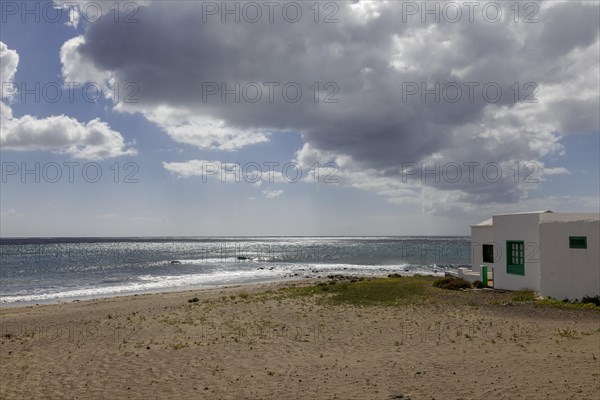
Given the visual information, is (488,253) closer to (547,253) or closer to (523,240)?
(523,240)

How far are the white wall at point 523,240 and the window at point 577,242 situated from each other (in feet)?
9.29

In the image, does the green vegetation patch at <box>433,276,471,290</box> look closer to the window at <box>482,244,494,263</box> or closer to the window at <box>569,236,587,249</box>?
the window at <box>482,244,494,263</box>

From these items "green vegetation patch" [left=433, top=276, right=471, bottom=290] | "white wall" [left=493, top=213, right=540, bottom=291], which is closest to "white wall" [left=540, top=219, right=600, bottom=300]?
"white wall" [left=493, top=213, right=540, bottom=291]

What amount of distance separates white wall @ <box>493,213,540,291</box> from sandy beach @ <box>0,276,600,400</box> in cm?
424

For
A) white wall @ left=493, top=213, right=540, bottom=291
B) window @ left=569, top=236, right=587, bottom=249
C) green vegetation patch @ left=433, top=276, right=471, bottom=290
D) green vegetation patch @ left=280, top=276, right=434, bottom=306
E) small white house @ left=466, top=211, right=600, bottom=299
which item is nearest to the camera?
small white house @ left=466, top=211, right=600, bottom=299

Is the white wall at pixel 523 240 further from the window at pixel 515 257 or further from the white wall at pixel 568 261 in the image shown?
the white wall at pixel 568 261

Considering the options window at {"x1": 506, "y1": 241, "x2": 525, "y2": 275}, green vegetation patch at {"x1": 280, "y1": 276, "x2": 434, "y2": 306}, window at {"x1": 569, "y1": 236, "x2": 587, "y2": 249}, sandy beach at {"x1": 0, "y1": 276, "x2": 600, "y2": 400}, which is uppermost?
window at {"x1": 569, "y1": 236, "x2": 587, "y2": 249}

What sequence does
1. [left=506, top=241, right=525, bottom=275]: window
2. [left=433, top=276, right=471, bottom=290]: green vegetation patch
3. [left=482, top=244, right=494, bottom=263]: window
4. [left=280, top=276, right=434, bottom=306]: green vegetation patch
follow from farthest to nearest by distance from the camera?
[left=433, top=276, right=471, bottom=290]: green vegetation patch
[left=482, top=244, right=494, bottom=263]: window
[left=506, top=241, right=525, bottom=275]: window
[left=280, top=276, right=434, bottom=306]: green vegetation patch

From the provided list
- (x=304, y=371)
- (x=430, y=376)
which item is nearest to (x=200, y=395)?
(x=304, y=371)

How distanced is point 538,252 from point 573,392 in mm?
17578

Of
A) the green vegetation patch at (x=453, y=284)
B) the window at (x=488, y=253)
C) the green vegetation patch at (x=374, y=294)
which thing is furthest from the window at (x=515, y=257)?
the green vegetation patch at (x=374, y=294)

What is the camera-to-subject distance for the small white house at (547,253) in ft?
72.6

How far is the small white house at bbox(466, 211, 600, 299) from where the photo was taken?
871 inches

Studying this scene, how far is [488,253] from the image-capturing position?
30859mm
